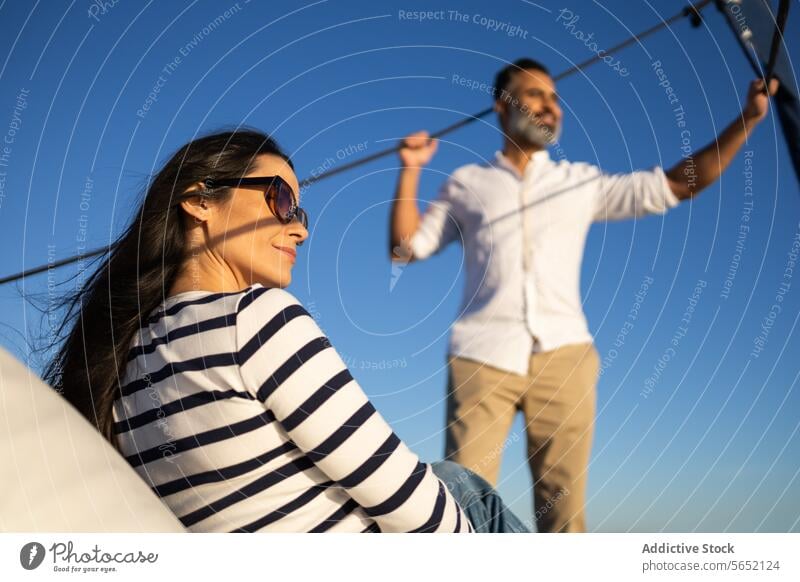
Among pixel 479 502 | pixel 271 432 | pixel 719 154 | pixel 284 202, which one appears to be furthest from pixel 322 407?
pixel 719 154

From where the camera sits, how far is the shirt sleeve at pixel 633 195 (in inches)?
67.7

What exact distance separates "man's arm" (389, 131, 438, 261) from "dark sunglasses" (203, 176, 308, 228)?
0.67 meters

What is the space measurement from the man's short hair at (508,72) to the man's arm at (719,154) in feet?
1.32

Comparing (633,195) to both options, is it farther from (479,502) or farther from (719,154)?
(479,502)

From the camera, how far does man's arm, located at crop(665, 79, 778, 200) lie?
1.45 metres

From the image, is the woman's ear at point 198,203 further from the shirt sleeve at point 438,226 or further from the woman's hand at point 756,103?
the woman's hand at point 756,103

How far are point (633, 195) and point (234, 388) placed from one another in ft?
4.17

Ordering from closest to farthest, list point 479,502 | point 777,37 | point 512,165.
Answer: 1. point 479,502
2. point 777,37
3. point 512,165

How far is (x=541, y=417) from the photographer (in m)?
1.70

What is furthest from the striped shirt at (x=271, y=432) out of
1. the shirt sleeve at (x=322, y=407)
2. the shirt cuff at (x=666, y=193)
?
the shirt cuff at (x=666, y=193)

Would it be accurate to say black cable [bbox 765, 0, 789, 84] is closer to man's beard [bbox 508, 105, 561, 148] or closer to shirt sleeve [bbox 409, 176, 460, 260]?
man's beard [bbox 508, 105, 561, 148]

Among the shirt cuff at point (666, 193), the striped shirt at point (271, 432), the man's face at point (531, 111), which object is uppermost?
the man's face at point (531, 111)

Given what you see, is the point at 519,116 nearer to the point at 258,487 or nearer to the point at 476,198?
the point at 476,198

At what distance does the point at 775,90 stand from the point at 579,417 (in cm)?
74
